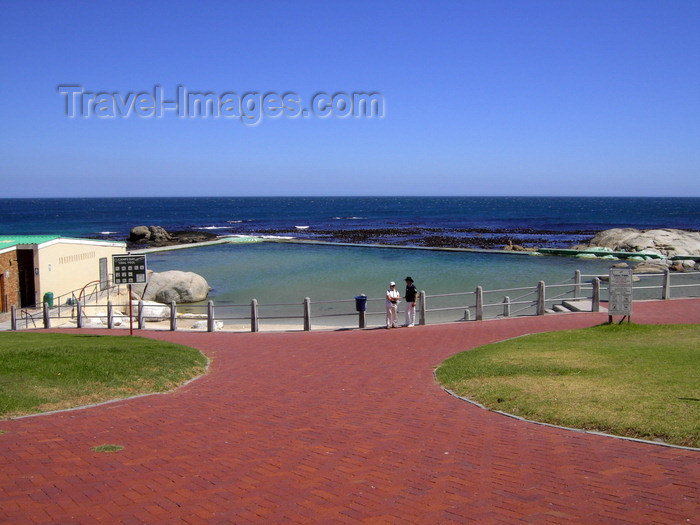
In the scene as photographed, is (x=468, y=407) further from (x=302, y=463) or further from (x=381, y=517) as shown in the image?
(x=381, y=517)

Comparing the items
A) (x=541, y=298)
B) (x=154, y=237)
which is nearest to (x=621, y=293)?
(x=541, y=298)

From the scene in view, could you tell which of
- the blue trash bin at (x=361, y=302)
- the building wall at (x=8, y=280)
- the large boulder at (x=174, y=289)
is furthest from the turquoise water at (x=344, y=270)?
the building wall at (x=8, y=280)

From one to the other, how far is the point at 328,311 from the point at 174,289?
384 inches

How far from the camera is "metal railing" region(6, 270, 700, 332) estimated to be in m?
20.1

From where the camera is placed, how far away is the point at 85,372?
457 inches

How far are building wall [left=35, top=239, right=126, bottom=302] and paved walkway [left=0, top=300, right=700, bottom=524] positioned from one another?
728 inches

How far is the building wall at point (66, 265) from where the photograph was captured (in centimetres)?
2673

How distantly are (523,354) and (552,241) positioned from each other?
6016cm

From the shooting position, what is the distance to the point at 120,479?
6.38 metres

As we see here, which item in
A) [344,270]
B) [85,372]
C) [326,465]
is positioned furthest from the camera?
[344,270]

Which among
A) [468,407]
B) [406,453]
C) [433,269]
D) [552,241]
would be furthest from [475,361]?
[552,241]

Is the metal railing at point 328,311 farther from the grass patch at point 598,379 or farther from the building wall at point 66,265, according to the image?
the grass patch at point 598,379

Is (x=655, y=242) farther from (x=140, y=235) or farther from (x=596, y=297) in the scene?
(x=140, y=235)

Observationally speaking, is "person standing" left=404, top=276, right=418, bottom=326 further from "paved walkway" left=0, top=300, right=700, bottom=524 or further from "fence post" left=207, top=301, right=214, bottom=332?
"paved walkway" left=0, top=300, right=700, bottom=524
